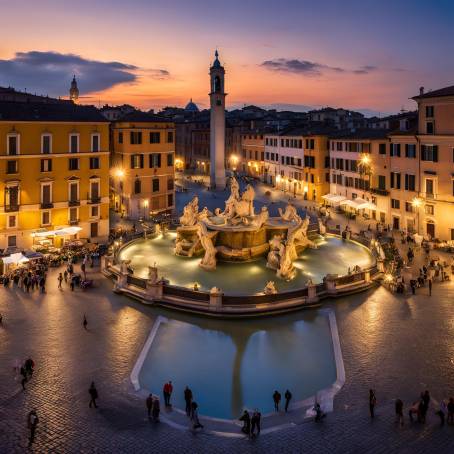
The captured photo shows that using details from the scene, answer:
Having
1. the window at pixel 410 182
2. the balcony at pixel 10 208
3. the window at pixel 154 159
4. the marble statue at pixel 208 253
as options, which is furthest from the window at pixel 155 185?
the window at pixel 410 182

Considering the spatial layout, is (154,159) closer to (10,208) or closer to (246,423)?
(10,208)

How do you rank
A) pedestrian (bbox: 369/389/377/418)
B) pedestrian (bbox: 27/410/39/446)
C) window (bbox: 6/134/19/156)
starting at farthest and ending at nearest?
window (bbox: 6/134/19/156) → pedestrian (bbox: 369/389/377/418) → pedestrian (bbox: 27/410/39/446)

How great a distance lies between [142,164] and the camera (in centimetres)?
5284

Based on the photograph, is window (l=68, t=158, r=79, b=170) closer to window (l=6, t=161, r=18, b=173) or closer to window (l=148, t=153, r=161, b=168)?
window (l=6, t=161, r=18, b=173)

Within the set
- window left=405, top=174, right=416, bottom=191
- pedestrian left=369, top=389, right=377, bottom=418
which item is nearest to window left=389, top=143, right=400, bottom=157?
window left=405, top=174, right=416, bottom=191

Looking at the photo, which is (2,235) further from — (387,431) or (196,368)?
(387,431)

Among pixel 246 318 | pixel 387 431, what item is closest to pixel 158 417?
pixel 387 431

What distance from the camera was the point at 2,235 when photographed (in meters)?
37.2

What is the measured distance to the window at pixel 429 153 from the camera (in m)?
41.0

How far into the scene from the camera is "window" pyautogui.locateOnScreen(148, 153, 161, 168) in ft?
176

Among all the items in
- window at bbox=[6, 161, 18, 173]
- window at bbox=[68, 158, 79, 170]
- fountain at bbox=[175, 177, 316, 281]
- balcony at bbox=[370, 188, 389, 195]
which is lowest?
fountain at bbox=[175, 177, 316, 281]

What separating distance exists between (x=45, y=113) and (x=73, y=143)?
10.6 feet

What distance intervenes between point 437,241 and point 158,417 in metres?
31.3

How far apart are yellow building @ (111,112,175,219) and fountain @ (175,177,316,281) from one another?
56.6ft
